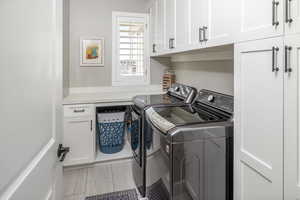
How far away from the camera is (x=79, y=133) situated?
8.59 ft

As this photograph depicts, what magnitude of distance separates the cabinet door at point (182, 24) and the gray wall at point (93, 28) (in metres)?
1.36

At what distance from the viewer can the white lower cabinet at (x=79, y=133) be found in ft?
8.43

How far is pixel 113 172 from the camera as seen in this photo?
2654mm

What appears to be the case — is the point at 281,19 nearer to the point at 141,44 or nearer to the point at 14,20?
the point at 14,20

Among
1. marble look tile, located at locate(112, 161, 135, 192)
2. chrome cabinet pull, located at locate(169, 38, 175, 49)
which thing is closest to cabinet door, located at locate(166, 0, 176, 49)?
chrome cabinet pull, located at locate(169, 38, 175, 49)

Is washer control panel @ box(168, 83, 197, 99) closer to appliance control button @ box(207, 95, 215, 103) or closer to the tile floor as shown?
appliance control button @ box(207, 95, 215, 103)

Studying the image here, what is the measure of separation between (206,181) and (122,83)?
2357mm

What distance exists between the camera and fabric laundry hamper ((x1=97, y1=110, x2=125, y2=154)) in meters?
2.88

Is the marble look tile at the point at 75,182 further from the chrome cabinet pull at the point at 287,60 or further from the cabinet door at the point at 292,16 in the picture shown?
the cabinet door at the point at 292,16

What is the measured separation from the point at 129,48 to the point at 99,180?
6.75 ft

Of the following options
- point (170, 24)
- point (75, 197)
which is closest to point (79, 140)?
point (75, 197)

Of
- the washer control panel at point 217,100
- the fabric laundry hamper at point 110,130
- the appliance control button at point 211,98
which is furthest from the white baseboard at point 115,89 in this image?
the appliance control button at point 211,98

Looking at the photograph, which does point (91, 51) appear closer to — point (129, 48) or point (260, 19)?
point (129, 48)

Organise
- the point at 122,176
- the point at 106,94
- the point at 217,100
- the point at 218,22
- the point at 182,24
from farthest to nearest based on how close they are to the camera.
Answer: the point at 106,94, the point at 122,176, the point at 182,24, the point at 217,100, the point at 218,22
